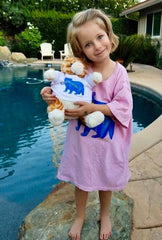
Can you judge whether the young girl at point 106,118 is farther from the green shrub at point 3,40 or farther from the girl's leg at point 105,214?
the green shrub at point 3,40

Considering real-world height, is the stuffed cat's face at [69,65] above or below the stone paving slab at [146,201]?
above

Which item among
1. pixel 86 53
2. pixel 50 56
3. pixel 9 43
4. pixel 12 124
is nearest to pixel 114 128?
pixel 86 53

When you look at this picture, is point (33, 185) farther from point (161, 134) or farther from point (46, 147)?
point (161, 134)

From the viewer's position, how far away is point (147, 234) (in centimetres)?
167

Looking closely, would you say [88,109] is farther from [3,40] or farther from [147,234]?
[3,40]

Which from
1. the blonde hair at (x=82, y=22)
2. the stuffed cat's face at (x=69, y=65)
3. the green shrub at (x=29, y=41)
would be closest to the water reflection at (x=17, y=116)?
the stuffed cat's face at (x=69, y=65)

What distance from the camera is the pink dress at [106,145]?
4.35 ft

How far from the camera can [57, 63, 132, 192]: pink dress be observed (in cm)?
133

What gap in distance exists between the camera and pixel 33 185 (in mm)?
2857

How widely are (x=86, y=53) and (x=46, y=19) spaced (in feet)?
47.7

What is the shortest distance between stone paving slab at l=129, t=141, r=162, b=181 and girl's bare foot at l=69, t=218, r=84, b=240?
83 centimetres

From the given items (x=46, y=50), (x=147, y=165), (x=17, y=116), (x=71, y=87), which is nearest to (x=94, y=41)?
(x=71, y=87)

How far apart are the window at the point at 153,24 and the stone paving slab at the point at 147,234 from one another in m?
11.6

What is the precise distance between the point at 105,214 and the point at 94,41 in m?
1.07
